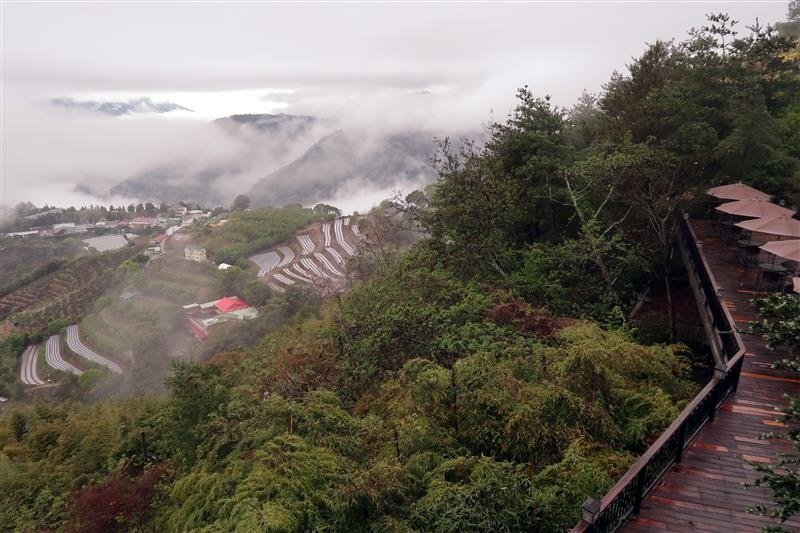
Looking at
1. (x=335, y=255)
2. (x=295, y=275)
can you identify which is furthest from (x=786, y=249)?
(x=335, y=255)

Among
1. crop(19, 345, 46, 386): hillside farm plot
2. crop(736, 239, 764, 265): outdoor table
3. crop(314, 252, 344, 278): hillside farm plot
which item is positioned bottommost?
crop(19, 345, 46, 386): hillside farm plot

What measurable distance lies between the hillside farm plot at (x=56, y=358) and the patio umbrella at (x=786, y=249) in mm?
58006

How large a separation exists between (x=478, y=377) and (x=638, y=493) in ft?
8.91

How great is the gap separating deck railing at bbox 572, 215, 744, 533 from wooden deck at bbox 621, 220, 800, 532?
Result: 0.42 ft

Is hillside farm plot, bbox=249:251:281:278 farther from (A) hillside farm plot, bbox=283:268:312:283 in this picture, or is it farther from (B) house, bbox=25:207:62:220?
(B) house, bbox=25:207:62:220

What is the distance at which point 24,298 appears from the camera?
8094 centimetres

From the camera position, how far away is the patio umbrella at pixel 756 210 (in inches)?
484

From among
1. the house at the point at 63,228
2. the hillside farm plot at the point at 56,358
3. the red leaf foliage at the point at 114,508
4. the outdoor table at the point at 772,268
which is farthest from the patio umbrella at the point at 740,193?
the house at the point at 63,228

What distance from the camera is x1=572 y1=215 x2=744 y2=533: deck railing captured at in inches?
195

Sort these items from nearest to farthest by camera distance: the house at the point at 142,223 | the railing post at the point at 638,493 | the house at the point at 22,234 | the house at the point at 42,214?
the railing post at the point at 638,493, the house at the point at 22,234, the house at the point at 142,223, the house at the point at 42,214

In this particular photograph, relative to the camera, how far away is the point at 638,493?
545 cm

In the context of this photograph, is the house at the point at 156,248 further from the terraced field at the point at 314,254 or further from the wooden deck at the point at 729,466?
the wooden deck at the point at 729,466

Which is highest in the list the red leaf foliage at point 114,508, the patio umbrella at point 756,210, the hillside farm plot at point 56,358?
the patio umbrella at point 756,210

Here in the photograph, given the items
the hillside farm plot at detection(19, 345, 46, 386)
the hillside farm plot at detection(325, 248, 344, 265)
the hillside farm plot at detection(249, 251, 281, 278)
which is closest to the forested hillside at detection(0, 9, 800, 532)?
the hillside farm plot at detection(19, 345, 46, 386)
